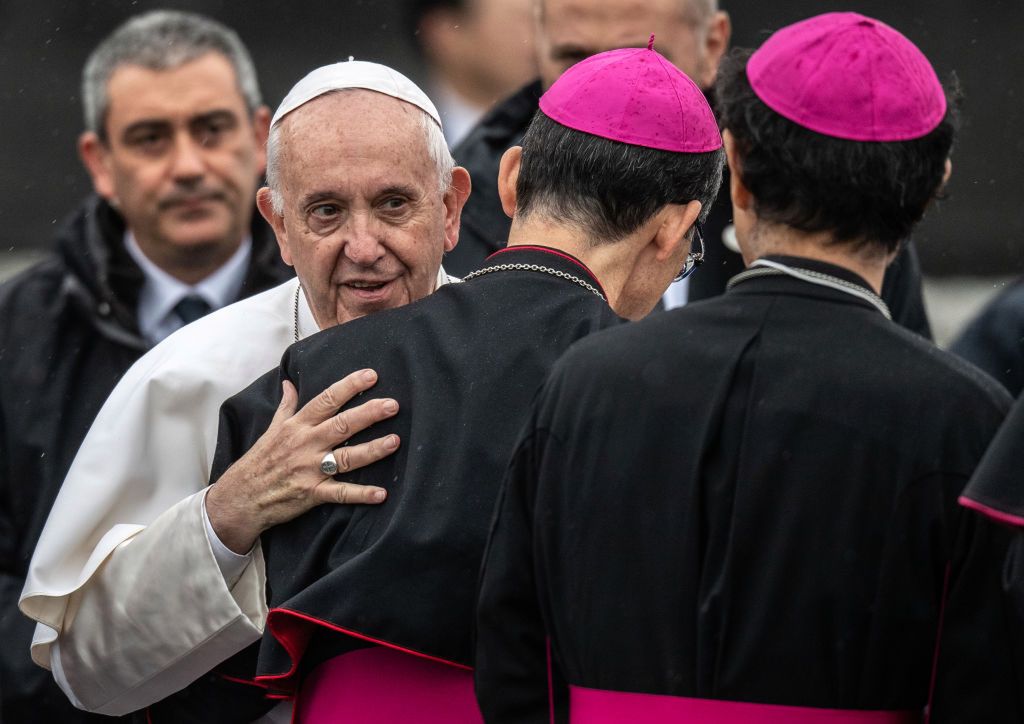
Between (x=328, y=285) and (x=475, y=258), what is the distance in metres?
1.41

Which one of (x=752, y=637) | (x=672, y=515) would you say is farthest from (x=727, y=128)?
(x=752, y=637)

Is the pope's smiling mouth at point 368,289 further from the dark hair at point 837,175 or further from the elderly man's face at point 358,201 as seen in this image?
the dark hair at point 837,175

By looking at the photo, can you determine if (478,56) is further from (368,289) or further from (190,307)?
(368,289)

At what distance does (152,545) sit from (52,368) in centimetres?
143

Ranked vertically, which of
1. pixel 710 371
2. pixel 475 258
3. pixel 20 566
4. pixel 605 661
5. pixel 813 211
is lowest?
pixel 20 566

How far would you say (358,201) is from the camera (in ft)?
10.8

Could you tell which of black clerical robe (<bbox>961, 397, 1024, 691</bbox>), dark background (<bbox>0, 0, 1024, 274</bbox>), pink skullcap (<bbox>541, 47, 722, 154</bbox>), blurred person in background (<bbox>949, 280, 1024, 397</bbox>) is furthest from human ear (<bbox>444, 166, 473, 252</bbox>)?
dark background (<bbox>0, 0, 1024, 274</bbox>)

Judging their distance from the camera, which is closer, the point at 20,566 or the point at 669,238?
the point at 669,238

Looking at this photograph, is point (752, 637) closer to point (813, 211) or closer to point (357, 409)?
point (813, 211)

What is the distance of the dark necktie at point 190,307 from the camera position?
192 inches

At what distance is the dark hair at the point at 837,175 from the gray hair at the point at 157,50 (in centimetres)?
309

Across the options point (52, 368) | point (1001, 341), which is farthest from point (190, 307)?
point (1001, 341)

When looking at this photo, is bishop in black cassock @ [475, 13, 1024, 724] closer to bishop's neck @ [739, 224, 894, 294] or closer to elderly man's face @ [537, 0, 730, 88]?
bishop's neck @ [739, 224, 894, 294]

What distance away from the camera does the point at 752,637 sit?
7.47ft
